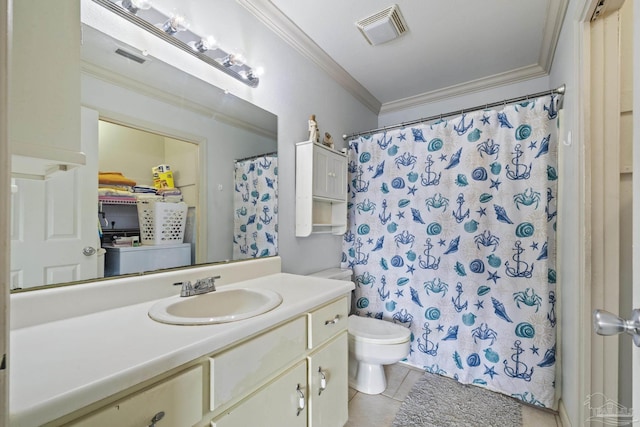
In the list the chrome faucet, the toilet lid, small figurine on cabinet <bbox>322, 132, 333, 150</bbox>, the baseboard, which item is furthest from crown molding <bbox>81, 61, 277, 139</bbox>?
the baseboard

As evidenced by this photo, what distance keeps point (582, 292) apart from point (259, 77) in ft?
6.07

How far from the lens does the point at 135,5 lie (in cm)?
106

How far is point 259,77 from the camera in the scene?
62.3 inches

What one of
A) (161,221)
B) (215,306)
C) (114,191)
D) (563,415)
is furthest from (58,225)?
(563,415)

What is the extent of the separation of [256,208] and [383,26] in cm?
136

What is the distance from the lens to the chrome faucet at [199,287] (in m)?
1.11

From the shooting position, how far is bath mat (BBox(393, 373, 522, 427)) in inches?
59.6

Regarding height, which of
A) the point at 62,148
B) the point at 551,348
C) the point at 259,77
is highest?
the point at 259,77

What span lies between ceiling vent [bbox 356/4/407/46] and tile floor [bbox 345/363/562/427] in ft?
7.58

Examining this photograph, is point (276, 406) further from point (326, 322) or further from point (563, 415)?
point (563, 415)

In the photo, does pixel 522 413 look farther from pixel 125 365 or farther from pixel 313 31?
pixel 313 31

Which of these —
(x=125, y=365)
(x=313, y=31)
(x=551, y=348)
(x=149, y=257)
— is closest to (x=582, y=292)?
(x=551, y=348)

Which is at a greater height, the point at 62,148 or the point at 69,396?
the point at 62,148

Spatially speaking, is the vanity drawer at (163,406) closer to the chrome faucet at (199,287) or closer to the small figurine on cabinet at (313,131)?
the chrome faucet at (199,287)
